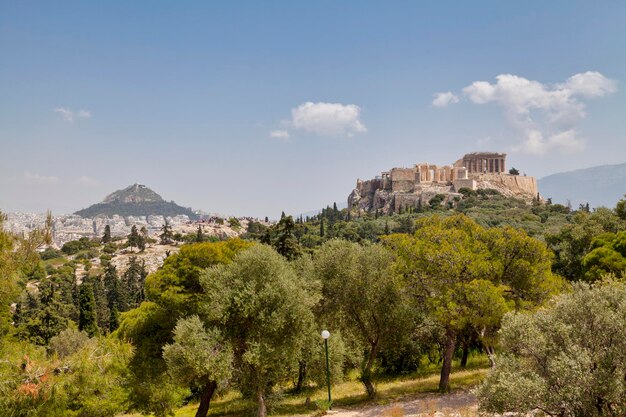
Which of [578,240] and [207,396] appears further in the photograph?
[578,240]

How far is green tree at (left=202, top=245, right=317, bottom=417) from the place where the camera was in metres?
16.7

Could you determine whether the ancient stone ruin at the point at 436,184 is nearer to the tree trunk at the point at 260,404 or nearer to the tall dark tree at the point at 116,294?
the tall dark tree at the point at 116,294

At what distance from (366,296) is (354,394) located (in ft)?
19.4

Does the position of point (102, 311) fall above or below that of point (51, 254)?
below

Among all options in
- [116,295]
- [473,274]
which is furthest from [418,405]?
[116,295]

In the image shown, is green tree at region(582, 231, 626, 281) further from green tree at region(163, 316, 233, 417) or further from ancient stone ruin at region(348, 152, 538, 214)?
ancient stone ruin at region(348, 152, 538, 214)

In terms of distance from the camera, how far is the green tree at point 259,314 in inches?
657

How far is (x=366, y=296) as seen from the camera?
2114 centimetres

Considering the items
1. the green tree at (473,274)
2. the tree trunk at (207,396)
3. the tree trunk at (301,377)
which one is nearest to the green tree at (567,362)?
the green tree at (473,274)

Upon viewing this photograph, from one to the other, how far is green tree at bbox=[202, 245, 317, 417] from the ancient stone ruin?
121827 millimetres

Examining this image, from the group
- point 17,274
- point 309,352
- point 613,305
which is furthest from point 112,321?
point 613,305

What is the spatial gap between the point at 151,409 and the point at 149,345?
2.76 metres

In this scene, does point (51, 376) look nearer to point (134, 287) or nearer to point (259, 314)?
point (259, 314)

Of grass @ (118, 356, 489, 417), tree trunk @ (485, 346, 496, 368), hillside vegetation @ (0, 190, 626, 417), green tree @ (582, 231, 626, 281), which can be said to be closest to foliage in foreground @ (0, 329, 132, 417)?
Result: hillside vegetation @ (0, 190, 626, 417)
